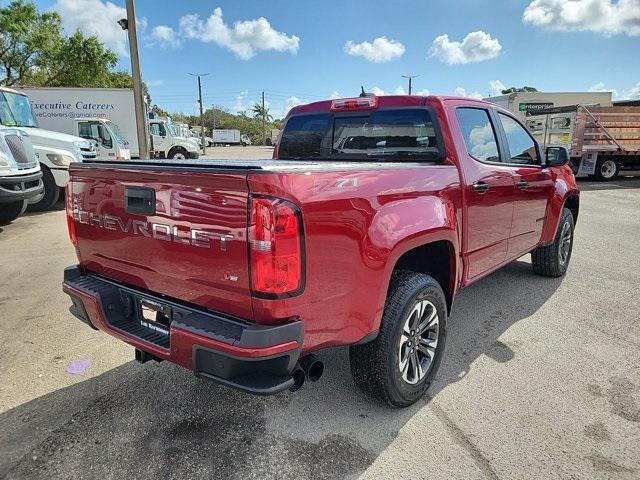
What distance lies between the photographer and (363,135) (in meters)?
3.72

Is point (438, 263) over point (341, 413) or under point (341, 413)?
over

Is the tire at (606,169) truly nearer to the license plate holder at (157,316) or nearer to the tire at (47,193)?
the tire at (47,193)

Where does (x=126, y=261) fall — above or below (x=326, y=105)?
below

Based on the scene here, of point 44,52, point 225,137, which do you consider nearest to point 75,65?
point 44,52

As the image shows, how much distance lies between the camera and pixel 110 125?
16.6m

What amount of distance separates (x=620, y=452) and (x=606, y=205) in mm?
10644

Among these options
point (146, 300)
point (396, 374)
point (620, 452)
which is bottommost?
point (620, 452)

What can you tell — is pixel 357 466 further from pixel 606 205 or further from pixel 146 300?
pixel 606 205

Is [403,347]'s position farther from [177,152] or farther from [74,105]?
[177,152]

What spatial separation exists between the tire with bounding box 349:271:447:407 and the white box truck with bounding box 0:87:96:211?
387 inches

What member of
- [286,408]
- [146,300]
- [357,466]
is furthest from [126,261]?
[357,466]

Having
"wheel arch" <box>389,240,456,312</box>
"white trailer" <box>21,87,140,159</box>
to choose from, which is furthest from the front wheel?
"wheel arch" <box>389,240,456,312</box>

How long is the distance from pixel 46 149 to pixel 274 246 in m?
10.6

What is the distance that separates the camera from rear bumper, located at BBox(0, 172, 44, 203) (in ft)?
24.9
